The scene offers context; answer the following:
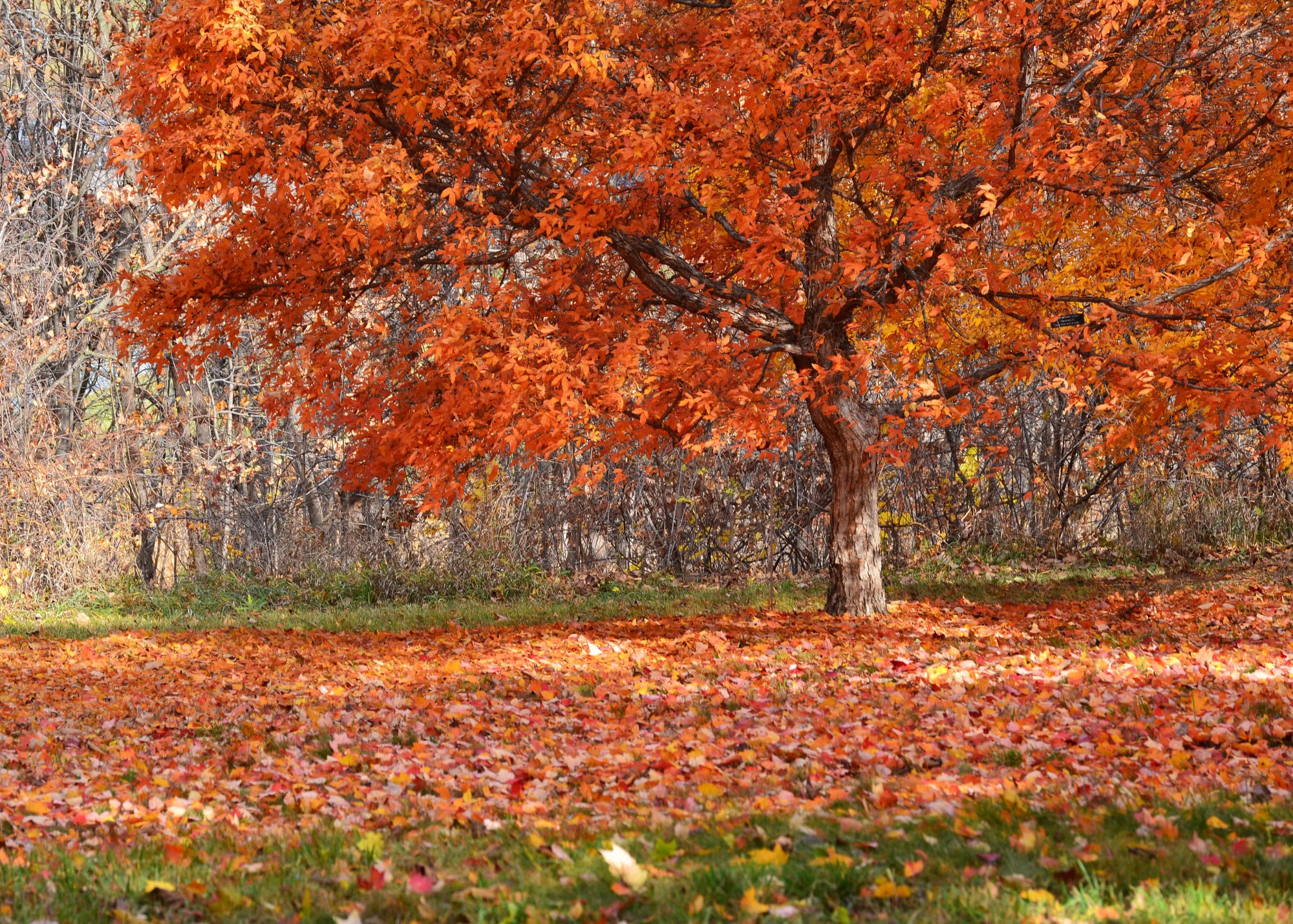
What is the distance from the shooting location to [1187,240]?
9.22 m

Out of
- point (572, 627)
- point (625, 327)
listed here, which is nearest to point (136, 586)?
point (572, 627)

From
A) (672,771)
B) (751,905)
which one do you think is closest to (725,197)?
(672,771)

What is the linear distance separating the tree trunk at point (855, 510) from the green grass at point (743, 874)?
5989 mm

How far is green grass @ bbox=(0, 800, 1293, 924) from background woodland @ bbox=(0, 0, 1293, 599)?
844 cm

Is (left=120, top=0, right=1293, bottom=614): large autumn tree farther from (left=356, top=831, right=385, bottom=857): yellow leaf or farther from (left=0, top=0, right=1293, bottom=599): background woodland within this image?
(left=356, top=831, right=385, bottom=857): yellow leaf

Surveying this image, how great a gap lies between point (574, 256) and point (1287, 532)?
30.9 feet

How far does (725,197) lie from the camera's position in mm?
9266

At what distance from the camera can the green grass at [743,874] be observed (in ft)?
10.4

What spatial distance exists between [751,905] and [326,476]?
1360 centimetres

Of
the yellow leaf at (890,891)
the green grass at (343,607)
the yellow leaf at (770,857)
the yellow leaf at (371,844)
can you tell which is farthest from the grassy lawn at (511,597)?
the yellow leaf at (890,891)

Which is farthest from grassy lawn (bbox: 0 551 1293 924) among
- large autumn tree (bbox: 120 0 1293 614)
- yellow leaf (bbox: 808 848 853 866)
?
large autumn tree (bbox: 120 0 1293 614)

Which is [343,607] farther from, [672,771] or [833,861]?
[833,861]

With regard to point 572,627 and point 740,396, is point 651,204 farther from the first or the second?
point 572,627

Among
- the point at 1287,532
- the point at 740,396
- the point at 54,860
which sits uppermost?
the point at 740,396
